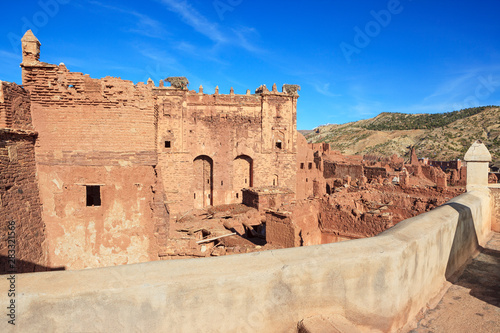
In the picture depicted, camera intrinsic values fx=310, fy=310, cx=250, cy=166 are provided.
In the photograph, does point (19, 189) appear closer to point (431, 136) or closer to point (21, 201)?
point (21, 201)

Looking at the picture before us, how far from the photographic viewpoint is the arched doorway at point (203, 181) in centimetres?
2625

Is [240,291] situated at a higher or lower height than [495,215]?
higher

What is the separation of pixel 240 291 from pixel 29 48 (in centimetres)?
783

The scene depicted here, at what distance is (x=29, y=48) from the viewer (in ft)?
22.9

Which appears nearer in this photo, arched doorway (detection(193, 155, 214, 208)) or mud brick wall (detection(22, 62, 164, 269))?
mud brick wall (detection(22, 62, 164, 269))

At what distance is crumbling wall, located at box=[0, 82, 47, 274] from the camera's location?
5.77 metres

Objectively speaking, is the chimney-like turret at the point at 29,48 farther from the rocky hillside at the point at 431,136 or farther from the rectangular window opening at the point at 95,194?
the rocky hillside at the point at 431,136

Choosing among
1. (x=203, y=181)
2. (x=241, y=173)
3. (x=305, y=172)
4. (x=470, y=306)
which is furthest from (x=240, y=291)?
(x=305, y=172)

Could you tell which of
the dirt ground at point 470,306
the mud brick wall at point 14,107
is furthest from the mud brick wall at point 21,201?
the dirt ground at point 470,306

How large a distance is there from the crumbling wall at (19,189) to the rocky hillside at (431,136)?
52171 millimetres

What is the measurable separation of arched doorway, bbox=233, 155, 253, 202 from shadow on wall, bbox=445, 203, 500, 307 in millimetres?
22455

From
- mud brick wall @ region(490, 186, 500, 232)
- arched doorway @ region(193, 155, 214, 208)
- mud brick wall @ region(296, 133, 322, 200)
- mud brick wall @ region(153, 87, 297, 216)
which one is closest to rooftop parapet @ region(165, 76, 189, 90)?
mud brick wall @ region(153, 87, 297, 216)

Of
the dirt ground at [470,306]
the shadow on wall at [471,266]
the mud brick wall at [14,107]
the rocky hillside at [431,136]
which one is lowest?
the dirt ground at [470,306]

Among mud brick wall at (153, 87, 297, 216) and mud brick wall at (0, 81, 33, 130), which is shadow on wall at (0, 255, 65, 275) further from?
mud brick wall at (153, 87, 297, 216)
